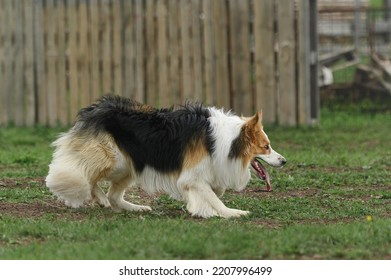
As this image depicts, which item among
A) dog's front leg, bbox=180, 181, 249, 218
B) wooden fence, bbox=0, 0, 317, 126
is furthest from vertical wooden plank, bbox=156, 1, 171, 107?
dog's front leg, bbox=180, 181, 249, 218

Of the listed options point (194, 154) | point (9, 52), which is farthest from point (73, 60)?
point (194, 154)

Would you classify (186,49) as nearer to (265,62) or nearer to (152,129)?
(265,62)

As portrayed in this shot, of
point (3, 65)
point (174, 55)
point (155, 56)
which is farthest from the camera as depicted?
point (3, 65)

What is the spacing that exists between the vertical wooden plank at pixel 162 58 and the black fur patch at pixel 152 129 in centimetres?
645

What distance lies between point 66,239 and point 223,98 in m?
8.32

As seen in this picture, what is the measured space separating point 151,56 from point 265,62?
188 centimetres

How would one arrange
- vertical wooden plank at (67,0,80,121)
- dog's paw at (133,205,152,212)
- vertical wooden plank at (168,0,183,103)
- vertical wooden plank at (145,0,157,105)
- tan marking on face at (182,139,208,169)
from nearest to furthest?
tan marking on face at (182,139,208,169), dog's paw at (133,205,152,212), vertical wooden plank at (168,0,183,103), vertical wooden plank at (145,0,157,105), vertical wooden plank at (67,0,80,121)

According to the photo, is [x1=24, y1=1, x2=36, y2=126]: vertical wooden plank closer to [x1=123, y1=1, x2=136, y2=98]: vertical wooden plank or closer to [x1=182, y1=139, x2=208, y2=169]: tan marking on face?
[x1=123, y1=1, x2=136, y2=98]: vertical wooden plank

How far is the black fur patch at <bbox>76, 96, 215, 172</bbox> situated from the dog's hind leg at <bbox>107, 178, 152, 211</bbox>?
29 centimetres

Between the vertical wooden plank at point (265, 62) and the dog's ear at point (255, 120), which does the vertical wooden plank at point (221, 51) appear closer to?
the vertical wooden plank at point (265, 62)

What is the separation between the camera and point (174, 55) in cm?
1622

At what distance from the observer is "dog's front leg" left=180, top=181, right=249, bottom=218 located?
9398 mm
